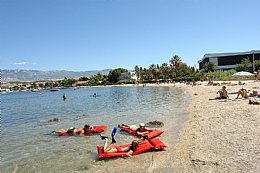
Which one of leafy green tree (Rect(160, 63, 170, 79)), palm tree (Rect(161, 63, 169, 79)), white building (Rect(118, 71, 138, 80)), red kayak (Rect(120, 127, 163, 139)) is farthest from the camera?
white building (Rect(118, 71, 138, 80))

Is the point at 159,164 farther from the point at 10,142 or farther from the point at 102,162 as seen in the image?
the point at 10,142

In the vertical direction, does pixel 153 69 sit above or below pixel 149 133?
above

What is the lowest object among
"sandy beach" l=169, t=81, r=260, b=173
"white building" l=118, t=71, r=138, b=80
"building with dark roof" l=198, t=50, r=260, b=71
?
"sandy beach" l=169, t=81, r=260, b=173

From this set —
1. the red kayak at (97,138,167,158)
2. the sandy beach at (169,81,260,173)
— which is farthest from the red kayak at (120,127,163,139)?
the red kayak at (97,138,167,158)

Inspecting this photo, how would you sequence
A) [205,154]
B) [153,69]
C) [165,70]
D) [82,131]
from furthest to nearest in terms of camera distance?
[153,69] → [165,70] → [82,131] → [205,154]

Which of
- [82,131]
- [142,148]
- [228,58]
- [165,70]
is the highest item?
[228,58]

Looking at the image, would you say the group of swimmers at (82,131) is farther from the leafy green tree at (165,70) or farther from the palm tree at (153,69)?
the palm tree at (153,69)

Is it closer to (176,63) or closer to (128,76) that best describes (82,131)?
(176,63)

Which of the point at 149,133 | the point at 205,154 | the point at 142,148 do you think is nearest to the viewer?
the point at 205,154

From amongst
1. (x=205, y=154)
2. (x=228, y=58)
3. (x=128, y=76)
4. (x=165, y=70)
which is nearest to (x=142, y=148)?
(x=205, y=154)

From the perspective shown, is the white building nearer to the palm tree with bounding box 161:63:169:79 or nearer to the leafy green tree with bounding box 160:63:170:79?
the leafy green tree with bounding box 160:63:170:79

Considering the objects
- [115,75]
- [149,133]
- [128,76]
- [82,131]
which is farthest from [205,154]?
[115,75]

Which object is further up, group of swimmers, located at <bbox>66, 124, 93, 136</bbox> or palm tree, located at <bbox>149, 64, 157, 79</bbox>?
palm tree, located at <bbox>149, 64, 157, 79</bbox>

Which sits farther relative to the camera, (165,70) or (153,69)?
(153,69)
